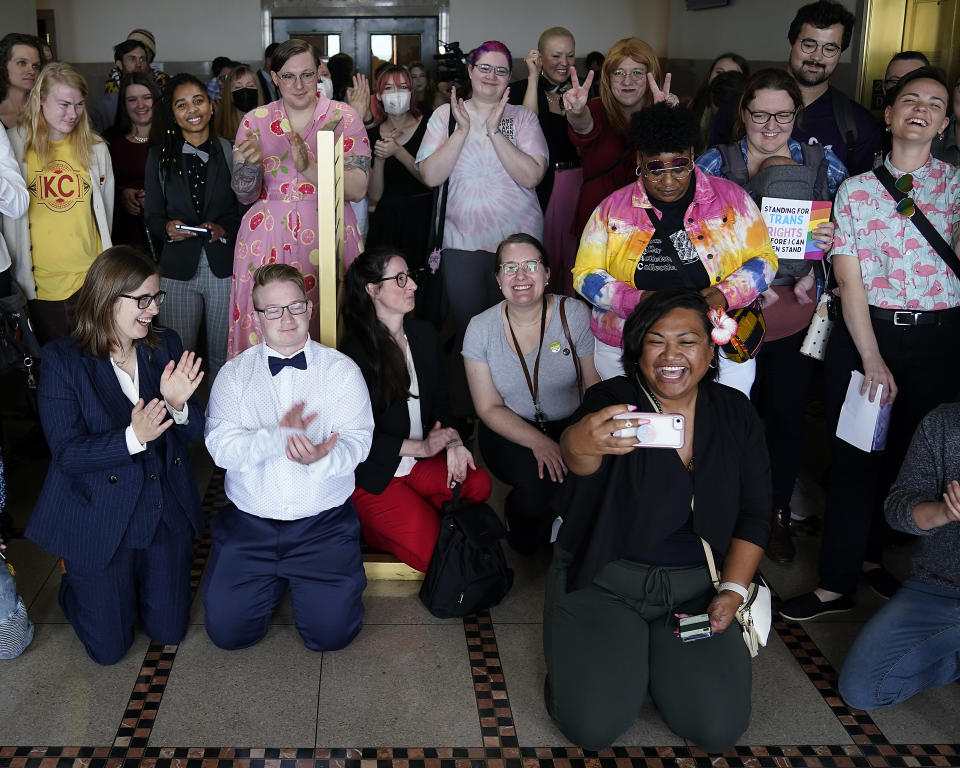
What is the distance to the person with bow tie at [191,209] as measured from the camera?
4.11 meters

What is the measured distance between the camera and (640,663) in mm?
2678

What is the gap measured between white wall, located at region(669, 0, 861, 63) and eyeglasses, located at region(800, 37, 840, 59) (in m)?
3.07

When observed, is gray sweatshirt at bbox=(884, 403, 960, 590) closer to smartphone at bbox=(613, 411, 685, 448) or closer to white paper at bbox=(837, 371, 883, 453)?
white paper at bbox=(837, 371, 883, 453)

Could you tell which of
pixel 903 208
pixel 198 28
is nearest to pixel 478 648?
pixel 903 208

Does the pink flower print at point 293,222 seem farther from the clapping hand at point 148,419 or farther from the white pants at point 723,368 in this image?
the white pants at point 723,368

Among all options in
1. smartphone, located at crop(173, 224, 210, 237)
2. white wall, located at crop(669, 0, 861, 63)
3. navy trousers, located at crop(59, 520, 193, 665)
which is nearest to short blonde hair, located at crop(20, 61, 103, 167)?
smartphone, located at crop(173, 224, 210, 237)

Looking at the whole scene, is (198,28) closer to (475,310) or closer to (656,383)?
(475,310)

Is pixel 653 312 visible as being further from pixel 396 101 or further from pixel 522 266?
pixel 396 101

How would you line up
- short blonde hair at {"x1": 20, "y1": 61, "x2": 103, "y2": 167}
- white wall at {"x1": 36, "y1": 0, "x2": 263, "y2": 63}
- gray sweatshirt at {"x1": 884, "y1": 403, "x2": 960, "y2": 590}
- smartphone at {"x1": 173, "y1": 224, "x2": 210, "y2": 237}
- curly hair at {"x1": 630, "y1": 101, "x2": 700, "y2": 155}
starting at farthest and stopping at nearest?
white wall at {"x1": 36, "y1": 0, "x2": 263, "y2": 63}
smartphone at {"x1": 173, "y1": 224, "x2": 210, "y2": 237}
short blonde hair at {"x1": 20, "y1": 61, "x2": 103, "y2": 167}
curly hair at {"x1": 630, "y1": 101, "x2": 700, "y2": 155}
gray sweatshirt at {"x1": 884, "y1": 403, "x2": 960, "y2": 590}

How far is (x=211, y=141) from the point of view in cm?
420

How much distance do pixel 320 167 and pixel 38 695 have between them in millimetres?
1813

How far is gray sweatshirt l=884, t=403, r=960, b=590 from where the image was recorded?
2752 mm

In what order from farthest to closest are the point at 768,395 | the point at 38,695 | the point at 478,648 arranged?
the point at 768,395 → the point at 478,648 → the point at 38,695

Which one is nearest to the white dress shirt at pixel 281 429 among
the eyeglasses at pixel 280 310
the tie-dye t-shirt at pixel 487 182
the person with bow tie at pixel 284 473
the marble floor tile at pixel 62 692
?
the person with bow tie at pixel 284 473
